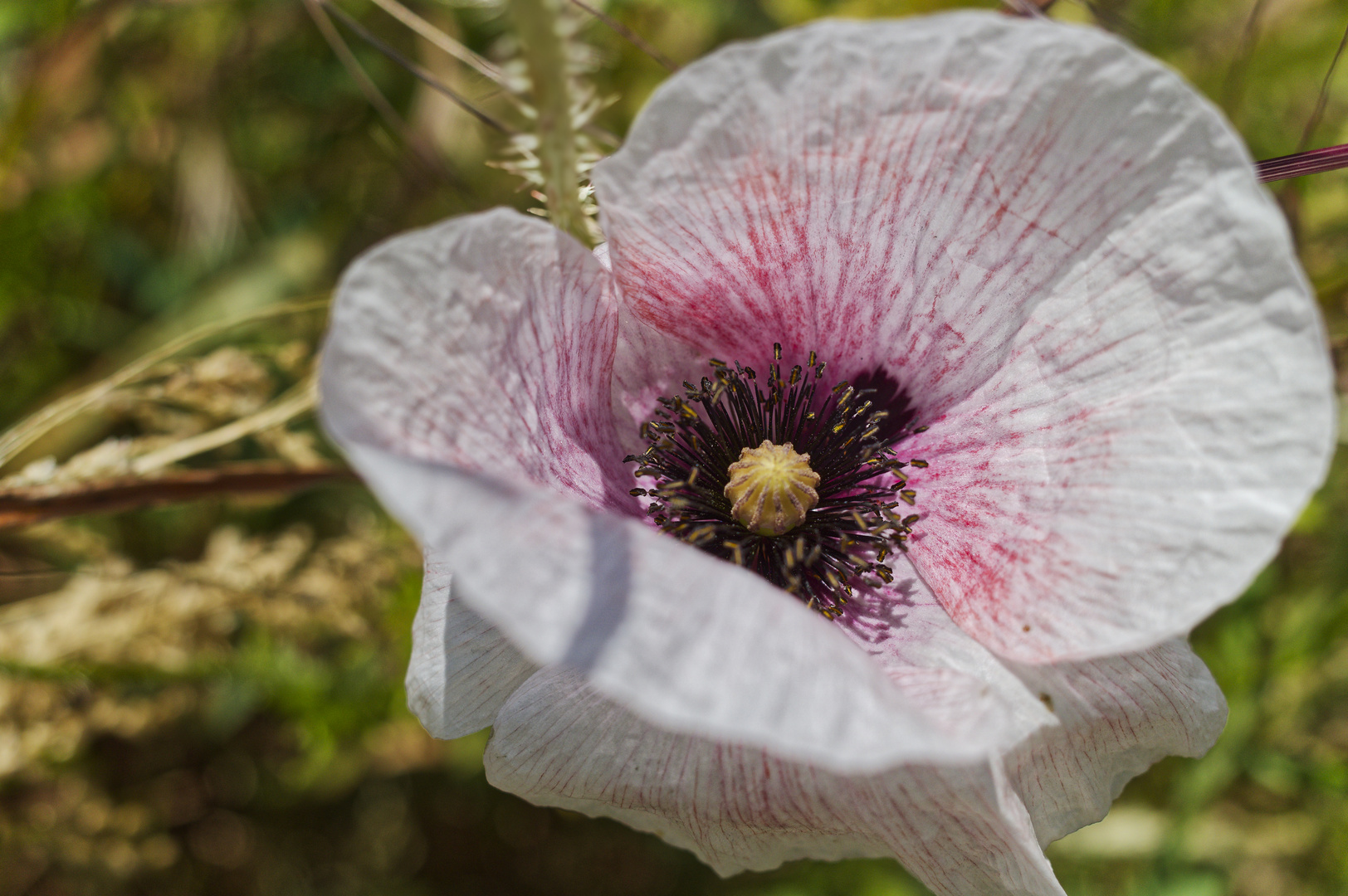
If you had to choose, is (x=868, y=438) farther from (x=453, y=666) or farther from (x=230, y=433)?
(x=230, y=433)

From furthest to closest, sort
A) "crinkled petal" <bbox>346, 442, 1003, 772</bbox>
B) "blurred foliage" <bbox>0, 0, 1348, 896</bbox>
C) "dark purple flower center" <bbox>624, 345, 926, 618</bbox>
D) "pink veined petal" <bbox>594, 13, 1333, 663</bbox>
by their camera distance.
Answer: "blurred foliage" <bbox>0, 0, 1348, 896</bbox> < "dark purple flower center" <bbox>624, 345, 926, 618</bbox> < "pink veined petal" <bbox>594, 13, 1333, 663</bbox> < "crinkled petal" <bbox>346, 442, 1003, 772</bbox>

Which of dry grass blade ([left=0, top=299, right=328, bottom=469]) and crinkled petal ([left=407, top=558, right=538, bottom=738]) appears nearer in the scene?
crinkled petal ([left=407, top=558, right=538, bottom=738])

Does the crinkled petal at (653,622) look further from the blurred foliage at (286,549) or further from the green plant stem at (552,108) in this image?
the blurred foliage at (286,549)

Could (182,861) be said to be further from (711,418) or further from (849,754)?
(849,754)

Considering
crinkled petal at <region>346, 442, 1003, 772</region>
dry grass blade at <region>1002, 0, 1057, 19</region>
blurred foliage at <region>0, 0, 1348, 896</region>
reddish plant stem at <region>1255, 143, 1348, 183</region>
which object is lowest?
blurred foliage at <region>0, 0, 1348, 896</region>

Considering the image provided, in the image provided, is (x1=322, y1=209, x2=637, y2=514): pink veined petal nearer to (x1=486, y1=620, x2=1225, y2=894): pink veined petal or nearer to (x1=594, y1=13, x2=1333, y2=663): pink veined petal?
(x1=594, y1=13, x2=1333, y2=663): pink veined petal

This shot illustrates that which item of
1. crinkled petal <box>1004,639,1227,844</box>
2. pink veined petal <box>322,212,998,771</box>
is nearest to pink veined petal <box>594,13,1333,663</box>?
crinkled petal <box>1004,639,1227,844</box>

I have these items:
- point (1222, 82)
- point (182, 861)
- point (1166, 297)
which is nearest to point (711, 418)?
point (1166, 297)

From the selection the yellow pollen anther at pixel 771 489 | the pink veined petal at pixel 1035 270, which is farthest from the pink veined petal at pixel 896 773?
the yellow pollen anther at pixel 771 489
